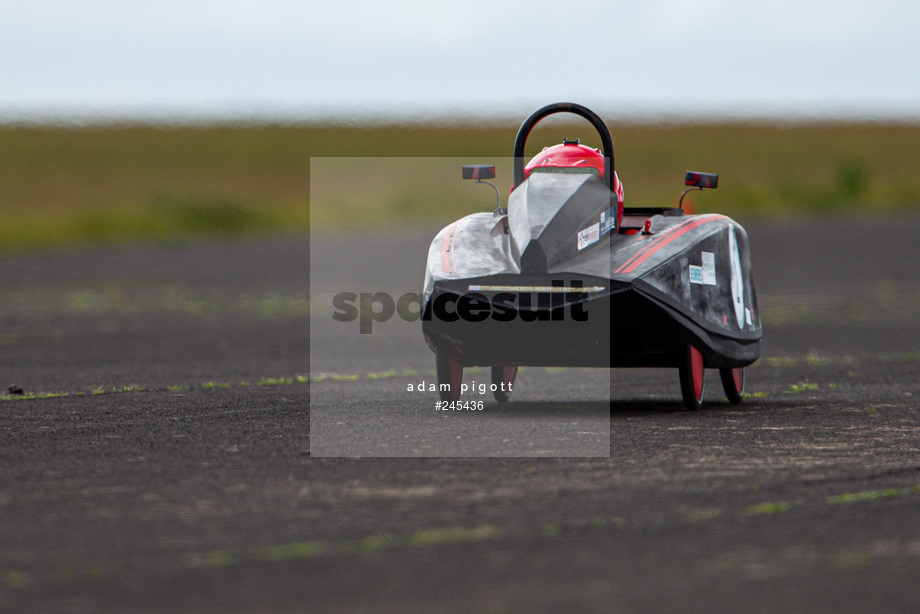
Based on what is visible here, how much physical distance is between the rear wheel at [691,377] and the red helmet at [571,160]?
137 centimetres

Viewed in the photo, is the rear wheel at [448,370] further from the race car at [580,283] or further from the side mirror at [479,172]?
the side mirror at [479,172]

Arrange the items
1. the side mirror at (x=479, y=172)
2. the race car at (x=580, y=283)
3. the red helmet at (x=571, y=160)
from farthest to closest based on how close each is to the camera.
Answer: the red helmet at (x=571, y=160)
the side mirror at (x=479, y=172)
the race car at (x=580, y=283)

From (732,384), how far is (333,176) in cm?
2177

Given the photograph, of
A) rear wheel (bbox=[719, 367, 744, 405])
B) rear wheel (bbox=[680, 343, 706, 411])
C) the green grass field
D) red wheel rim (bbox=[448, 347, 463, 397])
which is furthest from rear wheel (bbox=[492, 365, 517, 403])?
the green grass field

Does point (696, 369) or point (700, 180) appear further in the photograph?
point (700, 180)

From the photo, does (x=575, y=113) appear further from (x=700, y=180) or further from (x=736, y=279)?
(x=736, y=279)

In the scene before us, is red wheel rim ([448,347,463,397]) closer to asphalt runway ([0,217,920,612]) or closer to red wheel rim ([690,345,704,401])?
asphalt runway ([0,217,920,612])

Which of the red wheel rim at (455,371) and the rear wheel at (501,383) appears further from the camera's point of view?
the rear wheel at (501,383)

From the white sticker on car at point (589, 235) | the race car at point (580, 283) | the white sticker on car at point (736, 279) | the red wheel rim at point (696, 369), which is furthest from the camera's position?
the white sticker on car at point (736, 279)

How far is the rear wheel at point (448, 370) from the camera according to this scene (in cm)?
970

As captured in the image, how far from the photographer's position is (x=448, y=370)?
384 inches

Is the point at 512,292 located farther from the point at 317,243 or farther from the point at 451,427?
the point at 317,243

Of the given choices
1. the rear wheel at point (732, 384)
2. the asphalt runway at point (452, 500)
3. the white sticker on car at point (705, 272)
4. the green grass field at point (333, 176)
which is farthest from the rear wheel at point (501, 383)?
the green grass field at point (333, 176)

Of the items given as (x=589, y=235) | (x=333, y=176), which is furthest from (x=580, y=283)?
(x=333, y=176)
